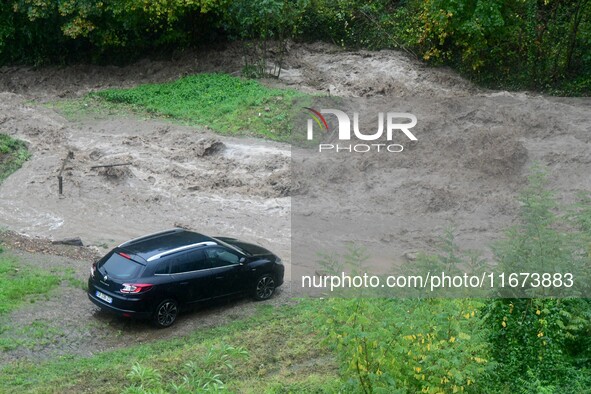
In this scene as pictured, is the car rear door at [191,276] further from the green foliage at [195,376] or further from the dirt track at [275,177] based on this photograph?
the dirt track at [275,177]

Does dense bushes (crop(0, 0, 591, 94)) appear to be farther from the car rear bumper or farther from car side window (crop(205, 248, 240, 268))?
the car rear bumper

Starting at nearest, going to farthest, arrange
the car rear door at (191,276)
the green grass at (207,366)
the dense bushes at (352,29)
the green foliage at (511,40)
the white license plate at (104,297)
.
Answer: the green grass at (207,366)
the white license plate at (104,297)
the car rear door at (191,276)
the green foliage at (511,40)
the dense bushes at (352,29)

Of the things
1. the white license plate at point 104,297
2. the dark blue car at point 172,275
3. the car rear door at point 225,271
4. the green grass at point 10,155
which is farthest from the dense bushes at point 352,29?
the white license plate at point 104,297

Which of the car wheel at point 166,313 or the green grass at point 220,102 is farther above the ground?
the green grass at point 220,102

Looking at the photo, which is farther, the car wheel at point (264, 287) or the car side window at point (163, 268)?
the car wheel at point (264, 287)

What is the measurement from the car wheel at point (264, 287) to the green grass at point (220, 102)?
890 centimetres

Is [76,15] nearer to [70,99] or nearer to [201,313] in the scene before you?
[70,99]

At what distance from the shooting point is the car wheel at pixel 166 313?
13711 millimetres

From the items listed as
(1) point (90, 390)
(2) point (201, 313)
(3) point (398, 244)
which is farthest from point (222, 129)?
(1) point (90, 390)

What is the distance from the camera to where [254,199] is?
2022 centimetres

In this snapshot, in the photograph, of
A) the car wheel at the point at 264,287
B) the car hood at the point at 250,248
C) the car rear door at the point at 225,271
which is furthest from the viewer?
the car hood at the point at 250,248

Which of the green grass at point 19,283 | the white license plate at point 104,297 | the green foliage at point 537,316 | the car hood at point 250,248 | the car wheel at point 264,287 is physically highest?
the green foliage at point 537,316

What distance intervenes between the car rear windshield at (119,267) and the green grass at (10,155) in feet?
29.0

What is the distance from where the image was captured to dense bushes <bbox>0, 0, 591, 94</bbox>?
26875 millimetres
